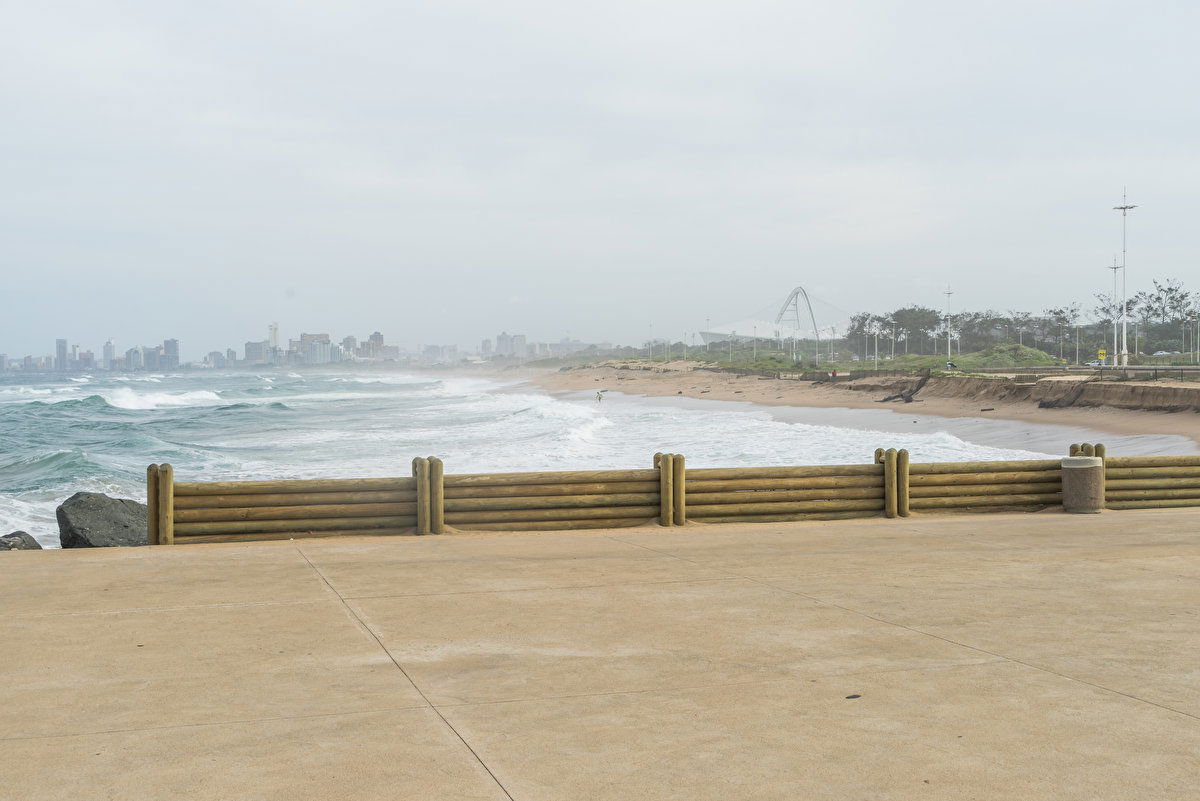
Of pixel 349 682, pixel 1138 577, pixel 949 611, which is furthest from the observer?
pixel 1138 577

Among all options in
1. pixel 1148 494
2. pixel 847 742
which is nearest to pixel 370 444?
pixel 1148 494

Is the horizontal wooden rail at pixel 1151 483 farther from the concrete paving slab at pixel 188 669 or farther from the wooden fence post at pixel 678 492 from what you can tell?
the concrete paving slab at pixel 188 669

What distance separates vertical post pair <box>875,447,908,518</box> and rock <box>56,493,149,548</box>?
10.3m

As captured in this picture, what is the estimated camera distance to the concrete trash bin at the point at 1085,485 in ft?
45.2

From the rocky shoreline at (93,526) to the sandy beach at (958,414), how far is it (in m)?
31.1

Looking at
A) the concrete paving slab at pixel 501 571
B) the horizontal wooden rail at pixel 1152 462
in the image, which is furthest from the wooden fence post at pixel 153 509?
the horizontal wooden rail at pixel 1152 462

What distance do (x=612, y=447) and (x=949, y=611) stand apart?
29.9 metres

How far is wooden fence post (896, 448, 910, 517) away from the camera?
13.5 m

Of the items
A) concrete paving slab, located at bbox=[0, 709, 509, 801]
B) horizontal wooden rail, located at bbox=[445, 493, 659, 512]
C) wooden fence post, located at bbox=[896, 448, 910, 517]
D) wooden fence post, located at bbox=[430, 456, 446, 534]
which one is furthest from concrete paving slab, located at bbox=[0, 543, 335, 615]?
wooden fence post, located at bbox=[896, 448, 910, 517]

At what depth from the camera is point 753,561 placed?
10125 millimetres

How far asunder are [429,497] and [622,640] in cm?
576

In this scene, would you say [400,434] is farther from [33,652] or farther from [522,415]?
[33,652]

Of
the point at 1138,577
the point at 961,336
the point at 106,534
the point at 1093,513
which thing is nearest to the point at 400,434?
the point at 106,534

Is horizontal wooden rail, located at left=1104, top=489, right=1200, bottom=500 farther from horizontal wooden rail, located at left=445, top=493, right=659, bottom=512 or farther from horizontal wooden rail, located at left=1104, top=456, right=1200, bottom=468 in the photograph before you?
horizontal wooden rail, located at left=445, top=493, right=659, bottom=512
